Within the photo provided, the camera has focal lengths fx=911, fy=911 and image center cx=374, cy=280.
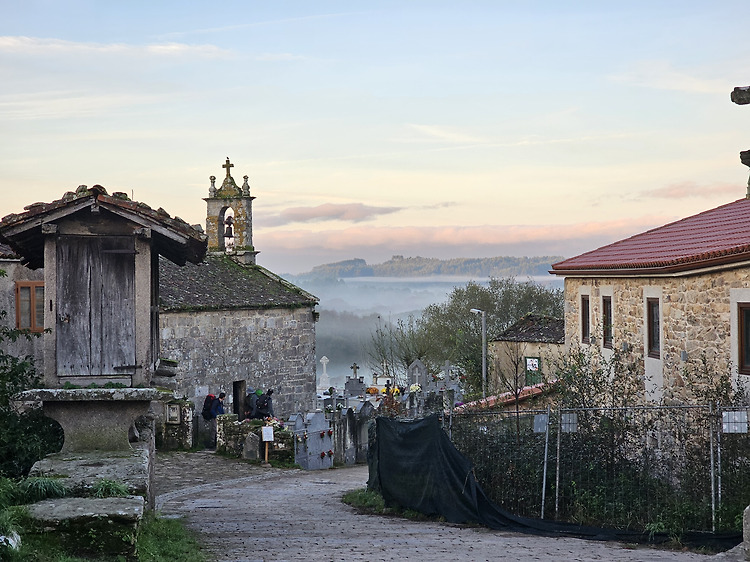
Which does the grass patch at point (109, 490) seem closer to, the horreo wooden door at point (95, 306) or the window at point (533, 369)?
the horreo wooden door at point (95, 306)

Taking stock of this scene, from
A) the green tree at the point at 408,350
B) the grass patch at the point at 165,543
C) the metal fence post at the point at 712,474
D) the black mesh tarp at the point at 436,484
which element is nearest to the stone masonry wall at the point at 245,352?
the black mesh tarp at the point at 436,484

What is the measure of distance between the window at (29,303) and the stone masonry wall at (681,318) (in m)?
13.9

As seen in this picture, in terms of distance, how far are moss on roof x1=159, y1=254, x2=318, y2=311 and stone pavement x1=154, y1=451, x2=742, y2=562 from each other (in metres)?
10.8

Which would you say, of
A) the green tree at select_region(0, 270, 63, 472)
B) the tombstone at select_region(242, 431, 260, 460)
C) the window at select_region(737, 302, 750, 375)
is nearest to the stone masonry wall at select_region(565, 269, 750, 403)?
the window at select_region(737, 302, 750, 375)

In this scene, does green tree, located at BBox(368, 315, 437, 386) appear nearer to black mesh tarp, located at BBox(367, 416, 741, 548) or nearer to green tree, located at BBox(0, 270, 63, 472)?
black mesh tarp, located at BBox(367, 416, 741, 548)

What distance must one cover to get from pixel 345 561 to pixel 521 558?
198 cm

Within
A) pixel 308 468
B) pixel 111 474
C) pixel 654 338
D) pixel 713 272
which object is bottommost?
pixel 308 468

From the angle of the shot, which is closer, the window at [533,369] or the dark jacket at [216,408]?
the dark jacket at [216,408]

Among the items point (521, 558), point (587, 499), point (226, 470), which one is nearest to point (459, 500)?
point (587, 499)

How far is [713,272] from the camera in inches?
546

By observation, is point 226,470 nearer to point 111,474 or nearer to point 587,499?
point 587,499

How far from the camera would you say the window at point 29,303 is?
22.7 m

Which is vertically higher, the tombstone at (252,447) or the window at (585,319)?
the window at (585,319)

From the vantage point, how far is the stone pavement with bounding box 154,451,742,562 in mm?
10391
